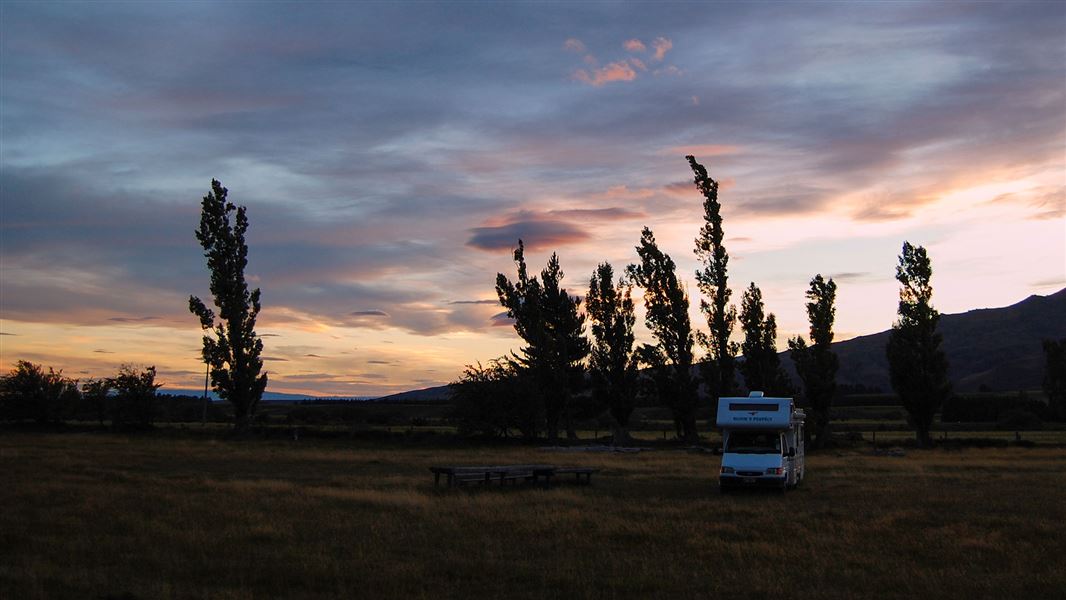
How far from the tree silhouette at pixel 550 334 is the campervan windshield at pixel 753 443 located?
3068 centimetres

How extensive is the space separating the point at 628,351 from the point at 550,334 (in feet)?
17.8

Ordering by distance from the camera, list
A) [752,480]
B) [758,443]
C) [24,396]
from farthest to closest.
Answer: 1. [24,396]
2. [758,443]
3. [752,480]

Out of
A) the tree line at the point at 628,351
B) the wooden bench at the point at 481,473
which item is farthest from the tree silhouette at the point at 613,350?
the wooden bench at the point at 481,473

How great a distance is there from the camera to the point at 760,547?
46.6 ft

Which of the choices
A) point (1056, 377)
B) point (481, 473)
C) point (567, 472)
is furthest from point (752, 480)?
point (1056, 377)

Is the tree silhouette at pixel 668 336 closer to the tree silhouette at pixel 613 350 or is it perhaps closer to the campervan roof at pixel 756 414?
the tree silhouette at pixel 613 350

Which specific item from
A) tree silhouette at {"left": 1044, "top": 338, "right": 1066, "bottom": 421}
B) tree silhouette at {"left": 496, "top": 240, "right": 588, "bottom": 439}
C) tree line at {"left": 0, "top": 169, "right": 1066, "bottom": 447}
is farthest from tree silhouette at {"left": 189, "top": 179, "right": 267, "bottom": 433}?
tree silhouette at {"left": 1044, "top": 338, "right": 1066, "bottom": 421}

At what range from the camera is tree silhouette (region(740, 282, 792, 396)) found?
5297 centimetres

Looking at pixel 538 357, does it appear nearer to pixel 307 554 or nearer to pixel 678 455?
pixel 678 455

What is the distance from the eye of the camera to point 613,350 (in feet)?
188

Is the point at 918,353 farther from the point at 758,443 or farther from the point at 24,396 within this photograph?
the point at 24,396

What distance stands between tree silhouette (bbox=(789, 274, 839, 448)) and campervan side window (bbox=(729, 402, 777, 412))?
1103 inches

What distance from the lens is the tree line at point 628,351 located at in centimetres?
5231

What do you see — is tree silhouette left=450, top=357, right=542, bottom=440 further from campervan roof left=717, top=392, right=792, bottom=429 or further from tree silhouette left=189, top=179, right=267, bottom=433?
campervan roof left=717, top=392, right=792, bottom=429
